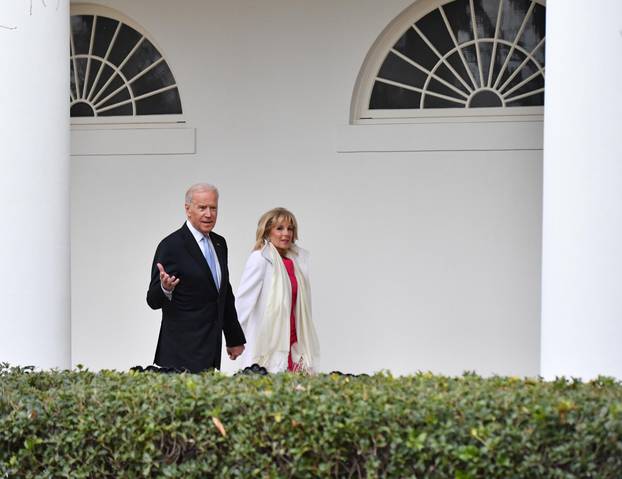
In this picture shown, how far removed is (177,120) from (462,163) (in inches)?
97.0

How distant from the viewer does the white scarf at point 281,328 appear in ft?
27.6

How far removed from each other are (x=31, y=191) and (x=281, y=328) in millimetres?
2682

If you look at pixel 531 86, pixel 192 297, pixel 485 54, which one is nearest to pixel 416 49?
pixel 485 54

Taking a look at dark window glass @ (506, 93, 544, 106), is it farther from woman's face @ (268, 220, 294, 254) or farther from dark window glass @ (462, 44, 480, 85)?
woman's face @ (268, 220, 294, 254)

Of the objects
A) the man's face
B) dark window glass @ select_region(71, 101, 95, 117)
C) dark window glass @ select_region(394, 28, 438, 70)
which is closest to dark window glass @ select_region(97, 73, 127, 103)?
dark window glass @ select_region(71, 101, 95, 117)

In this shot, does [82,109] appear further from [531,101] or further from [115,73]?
[531,101]

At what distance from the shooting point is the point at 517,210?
9.43m

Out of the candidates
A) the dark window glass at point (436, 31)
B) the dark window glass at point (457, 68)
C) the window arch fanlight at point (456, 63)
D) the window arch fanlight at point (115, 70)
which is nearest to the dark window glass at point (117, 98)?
the window arch fanlight at point (115, 70)

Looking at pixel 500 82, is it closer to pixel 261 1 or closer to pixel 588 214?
pixel 261 1

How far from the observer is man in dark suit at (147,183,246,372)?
7.40 metres

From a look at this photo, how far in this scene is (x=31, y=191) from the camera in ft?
20.5

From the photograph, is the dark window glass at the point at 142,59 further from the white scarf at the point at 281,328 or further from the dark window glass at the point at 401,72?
the white scarf at the point at 281,328

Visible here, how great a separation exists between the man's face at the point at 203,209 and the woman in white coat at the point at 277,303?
3.40ft

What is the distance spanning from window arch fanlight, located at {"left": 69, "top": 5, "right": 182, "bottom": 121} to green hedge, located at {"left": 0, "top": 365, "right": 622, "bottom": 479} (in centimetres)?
507
